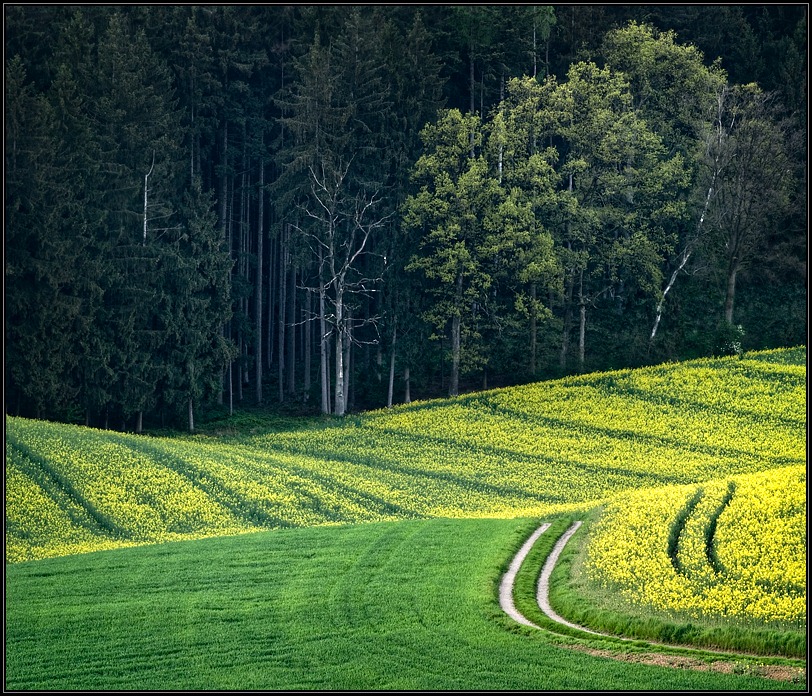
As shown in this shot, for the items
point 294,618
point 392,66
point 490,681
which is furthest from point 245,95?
point 490,681

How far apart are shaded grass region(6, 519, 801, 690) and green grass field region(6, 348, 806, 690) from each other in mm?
86

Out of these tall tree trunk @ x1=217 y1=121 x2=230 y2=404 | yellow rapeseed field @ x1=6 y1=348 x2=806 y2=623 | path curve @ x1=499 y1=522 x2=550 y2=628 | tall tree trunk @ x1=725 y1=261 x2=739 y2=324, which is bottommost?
path curve @ x1=499 y1=522 x2=550 y2=628

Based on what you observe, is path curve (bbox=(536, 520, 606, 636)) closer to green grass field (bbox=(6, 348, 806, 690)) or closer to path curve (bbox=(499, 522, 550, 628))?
green grass field (bbox=(6, 348, 806, 690))

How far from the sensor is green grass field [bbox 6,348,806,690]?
2386 centimetres

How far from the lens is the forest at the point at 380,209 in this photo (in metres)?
63.4

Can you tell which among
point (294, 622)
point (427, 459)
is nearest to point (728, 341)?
point (427, 459)

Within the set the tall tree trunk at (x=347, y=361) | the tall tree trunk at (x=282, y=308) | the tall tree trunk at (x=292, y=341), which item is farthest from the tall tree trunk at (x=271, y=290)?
the tall tree trunk at (x=347, y=361)

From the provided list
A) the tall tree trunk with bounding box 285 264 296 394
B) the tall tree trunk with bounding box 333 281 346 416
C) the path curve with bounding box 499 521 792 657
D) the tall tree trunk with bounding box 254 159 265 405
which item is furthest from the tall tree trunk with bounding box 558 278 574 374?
the path curve with bounding box 499 521 792 657

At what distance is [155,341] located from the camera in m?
64.8

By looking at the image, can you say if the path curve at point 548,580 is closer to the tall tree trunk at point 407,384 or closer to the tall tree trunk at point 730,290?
the tall tree trunk at point 407,384

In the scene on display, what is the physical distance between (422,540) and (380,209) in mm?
39452

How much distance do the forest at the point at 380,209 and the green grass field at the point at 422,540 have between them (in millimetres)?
6495

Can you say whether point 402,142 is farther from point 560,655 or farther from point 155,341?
point 560,655

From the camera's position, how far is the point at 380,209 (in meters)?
72.8
